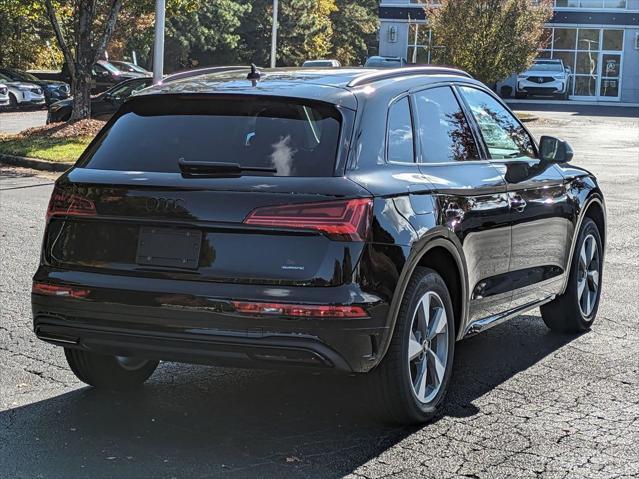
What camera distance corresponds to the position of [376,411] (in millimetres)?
5090

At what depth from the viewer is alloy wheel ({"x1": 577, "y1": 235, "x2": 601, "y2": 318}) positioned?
24.1 feet

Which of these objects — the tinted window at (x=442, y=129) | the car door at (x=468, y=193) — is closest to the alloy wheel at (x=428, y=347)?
the car door at (x=468, y=193)

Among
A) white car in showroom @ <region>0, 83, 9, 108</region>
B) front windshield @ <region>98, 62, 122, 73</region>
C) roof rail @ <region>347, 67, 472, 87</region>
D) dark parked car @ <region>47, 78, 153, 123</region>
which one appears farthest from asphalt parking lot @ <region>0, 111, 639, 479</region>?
front windshield @ <region>98, 62, 122, 73</region>

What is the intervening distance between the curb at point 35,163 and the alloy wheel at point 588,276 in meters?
11.8

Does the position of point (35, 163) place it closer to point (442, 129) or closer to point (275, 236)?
point (442, 129)

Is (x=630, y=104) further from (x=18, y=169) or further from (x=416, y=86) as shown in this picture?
(x=416, y=86)

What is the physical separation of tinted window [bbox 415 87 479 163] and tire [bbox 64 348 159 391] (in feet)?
6.09

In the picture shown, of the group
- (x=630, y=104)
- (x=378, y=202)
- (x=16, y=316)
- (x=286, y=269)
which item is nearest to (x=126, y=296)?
(x=286, y=269)

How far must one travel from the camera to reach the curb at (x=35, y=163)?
18.1m

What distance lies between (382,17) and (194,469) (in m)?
55.7

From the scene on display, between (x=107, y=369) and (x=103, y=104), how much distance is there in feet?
67.1

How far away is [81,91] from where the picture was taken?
2288 centimetres

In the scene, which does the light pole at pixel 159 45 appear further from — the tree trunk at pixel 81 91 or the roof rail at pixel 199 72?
the roof rail at pixel 199 72

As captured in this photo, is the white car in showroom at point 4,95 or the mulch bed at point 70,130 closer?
the mulch bed at point 70,130
